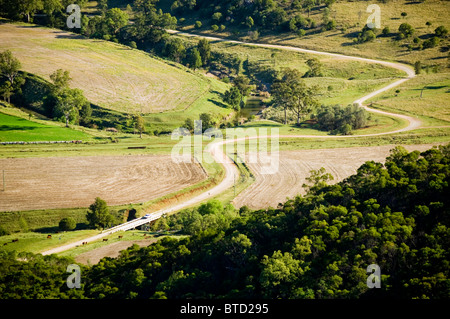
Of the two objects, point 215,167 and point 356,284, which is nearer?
point 356,284

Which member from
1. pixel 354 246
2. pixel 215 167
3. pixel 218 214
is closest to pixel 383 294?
pixel 354 246

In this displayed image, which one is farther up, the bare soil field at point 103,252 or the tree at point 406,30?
the tree at point 406,30

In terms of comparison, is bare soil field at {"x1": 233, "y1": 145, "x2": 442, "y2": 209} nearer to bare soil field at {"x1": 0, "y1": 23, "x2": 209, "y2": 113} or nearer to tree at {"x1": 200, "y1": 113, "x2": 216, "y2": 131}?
tree at {"x1": 200, "y1": 113, "x2": 216, "y2": 131}

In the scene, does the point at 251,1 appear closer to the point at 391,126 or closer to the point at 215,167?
the point at 391,126

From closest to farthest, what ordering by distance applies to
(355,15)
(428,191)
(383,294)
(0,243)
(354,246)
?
(383,294) < (354,246) < (428,191) < (0,243) < (355,15)

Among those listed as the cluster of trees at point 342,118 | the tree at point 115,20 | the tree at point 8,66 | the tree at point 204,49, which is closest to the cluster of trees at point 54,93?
the tree at point 8,66

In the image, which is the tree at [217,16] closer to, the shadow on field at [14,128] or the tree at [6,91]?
the tree at [6,91]

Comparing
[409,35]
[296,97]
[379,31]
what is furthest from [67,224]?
[379,31]
